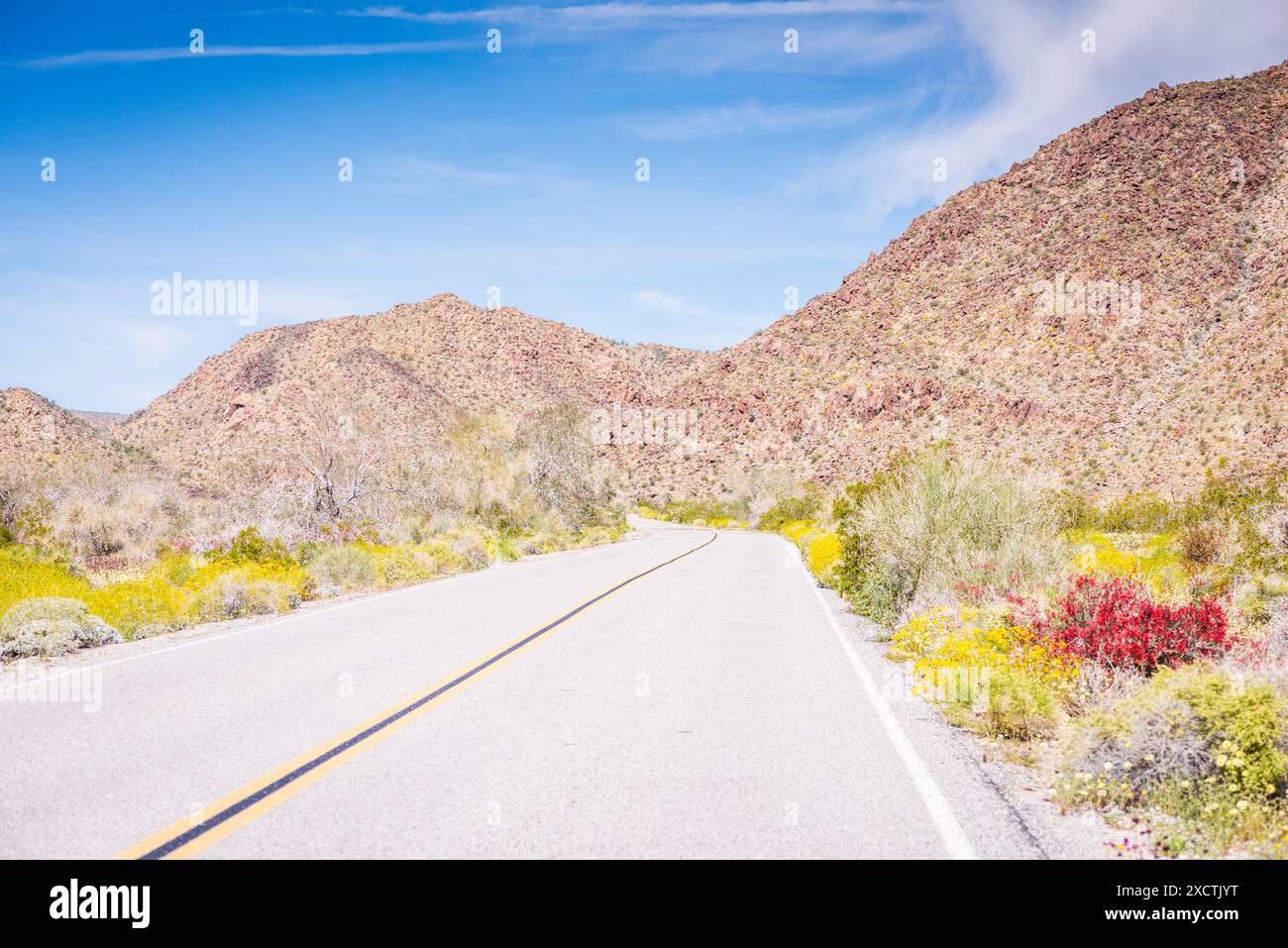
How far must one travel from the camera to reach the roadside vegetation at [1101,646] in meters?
4.59

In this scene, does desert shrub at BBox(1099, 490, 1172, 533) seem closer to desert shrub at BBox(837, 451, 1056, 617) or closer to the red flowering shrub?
desert shrub at BBox(837, 451, 1056, 617)

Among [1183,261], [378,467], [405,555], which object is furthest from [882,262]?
[405,555]

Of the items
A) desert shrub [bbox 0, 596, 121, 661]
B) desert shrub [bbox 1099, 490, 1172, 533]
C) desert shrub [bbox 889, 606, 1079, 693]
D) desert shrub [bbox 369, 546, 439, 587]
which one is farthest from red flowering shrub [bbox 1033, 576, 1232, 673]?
desert shrub [bbox 1099, 490, 1172, 533]

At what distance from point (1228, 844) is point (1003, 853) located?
109 centimetres

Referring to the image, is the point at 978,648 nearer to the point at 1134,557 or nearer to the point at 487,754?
the point at 487,754

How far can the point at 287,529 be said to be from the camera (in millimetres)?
21000

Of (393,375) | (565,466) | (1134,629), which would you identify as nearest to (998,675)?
(1134,629)

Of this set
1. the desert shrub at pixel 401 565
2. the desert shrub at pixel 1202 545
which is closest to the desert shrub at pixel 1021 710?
the desert shrub at pixel 1202 545

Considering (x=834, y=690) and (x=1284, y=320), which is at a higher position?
(x=1284, y=320)

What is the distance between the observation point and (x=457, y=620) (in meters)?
11.5

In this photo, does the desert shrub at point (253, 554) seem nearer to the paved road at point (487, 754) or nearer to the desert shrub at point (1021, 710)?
the paved road at point (487, 754)
